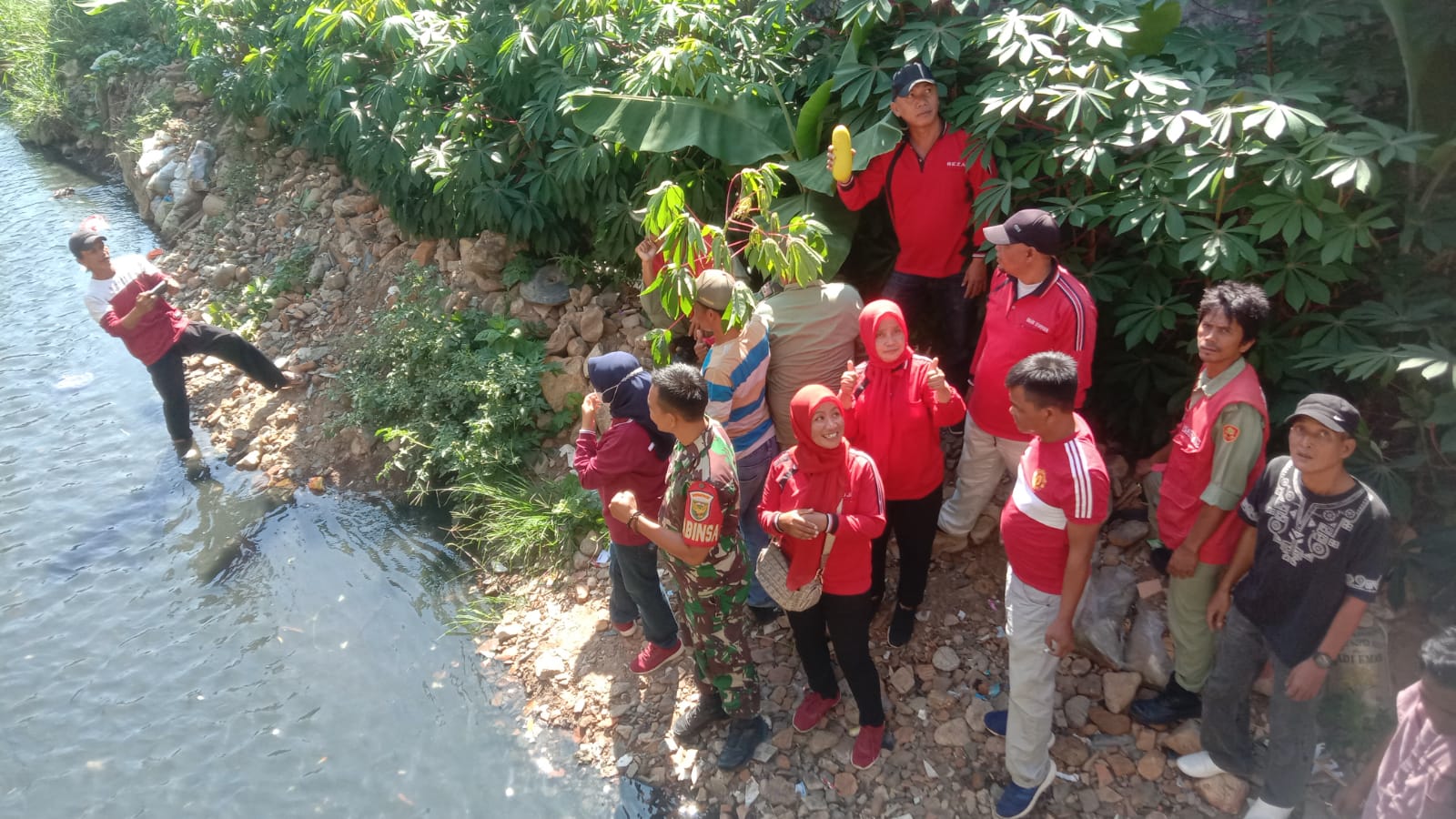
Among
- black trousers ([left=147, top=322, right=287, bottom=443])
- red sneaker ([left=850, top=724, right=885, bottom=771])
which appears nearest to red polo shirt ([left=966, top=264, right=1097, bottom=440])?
red sneaker ([left=850, top=724, right=885, bottom=771])

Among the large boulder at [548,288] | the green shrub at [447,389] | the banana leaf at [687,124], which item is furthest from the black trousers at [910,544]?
the large boulder at [548,288]

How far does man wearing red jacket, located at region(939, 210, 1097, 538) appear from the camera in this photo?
3.21m

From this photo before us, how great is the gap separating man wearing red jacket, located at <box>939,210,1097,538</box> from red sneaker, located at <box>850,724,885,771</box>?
1186mm

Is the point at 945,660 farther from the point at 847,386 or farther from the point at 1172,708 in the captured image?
the point at 847,386

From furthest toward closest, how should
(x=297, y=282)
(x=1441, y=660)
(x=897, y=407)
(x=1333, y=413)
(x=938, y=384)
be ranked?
(x=297, y=282), (x=897, y=407), (x=938, y=384), (x=1333, y=413), (x=1441, y=660)

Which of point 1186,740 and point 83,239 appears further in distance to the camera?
point 83,239

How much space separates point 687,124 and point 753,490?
1.98 meters

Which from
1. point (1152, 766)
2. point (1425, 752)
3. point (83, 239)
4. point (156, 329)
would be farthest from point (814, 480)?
point (83, 239)

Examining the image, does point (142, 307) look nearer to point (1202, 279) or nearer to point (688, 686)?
point (688, 686)

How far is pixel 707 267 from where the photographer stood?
372cm

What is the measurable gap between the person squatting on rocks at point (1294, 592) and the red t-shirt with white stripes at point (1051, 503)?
510mm

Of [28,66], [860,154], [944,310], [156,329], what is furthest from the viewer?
[28,66]

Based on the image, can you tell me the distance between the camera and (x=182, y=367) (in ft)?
20.1

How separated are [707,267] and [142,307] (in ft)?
13.8
